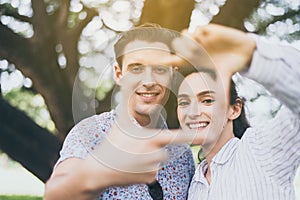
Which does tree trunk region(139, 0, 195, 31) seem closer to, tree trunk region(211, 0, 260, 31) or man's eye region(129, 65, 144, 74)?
tree trunk region(211, 0, 260, 31)

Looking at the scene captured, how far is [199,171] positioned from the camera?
1747 mm

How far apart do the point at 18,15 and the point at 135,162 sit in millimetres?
978

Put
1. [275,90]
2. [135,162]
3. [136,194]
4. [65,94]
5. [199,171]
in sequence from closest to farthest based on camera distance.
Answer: [275,90]
[135,162]
[136,194]
[199,171]
[65,94]

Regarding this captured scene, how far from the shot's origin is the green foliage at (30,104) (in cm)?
213

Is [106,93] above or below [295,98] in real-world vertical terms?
below

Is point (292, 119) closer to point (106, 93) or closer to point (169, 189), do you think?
point (169, 189)

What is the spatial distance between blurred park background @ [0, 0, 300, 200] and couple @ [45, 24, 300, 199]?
105mm

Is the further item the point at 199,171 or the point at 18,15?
the point at 18,15

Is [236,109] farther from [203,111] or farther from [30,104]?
[30,104]

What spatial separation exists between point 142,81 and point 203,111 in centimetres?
20

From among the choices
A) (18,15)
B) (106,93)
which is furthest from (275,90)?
(18,15)

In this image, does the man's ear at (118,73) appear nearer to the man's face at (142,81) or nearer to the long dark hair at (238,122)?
the man's face at (142,81)

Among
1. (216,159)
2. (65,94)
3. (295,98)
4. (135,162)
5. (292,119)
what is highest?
(295,98)

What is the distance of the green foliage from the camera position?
2129 millimetres
